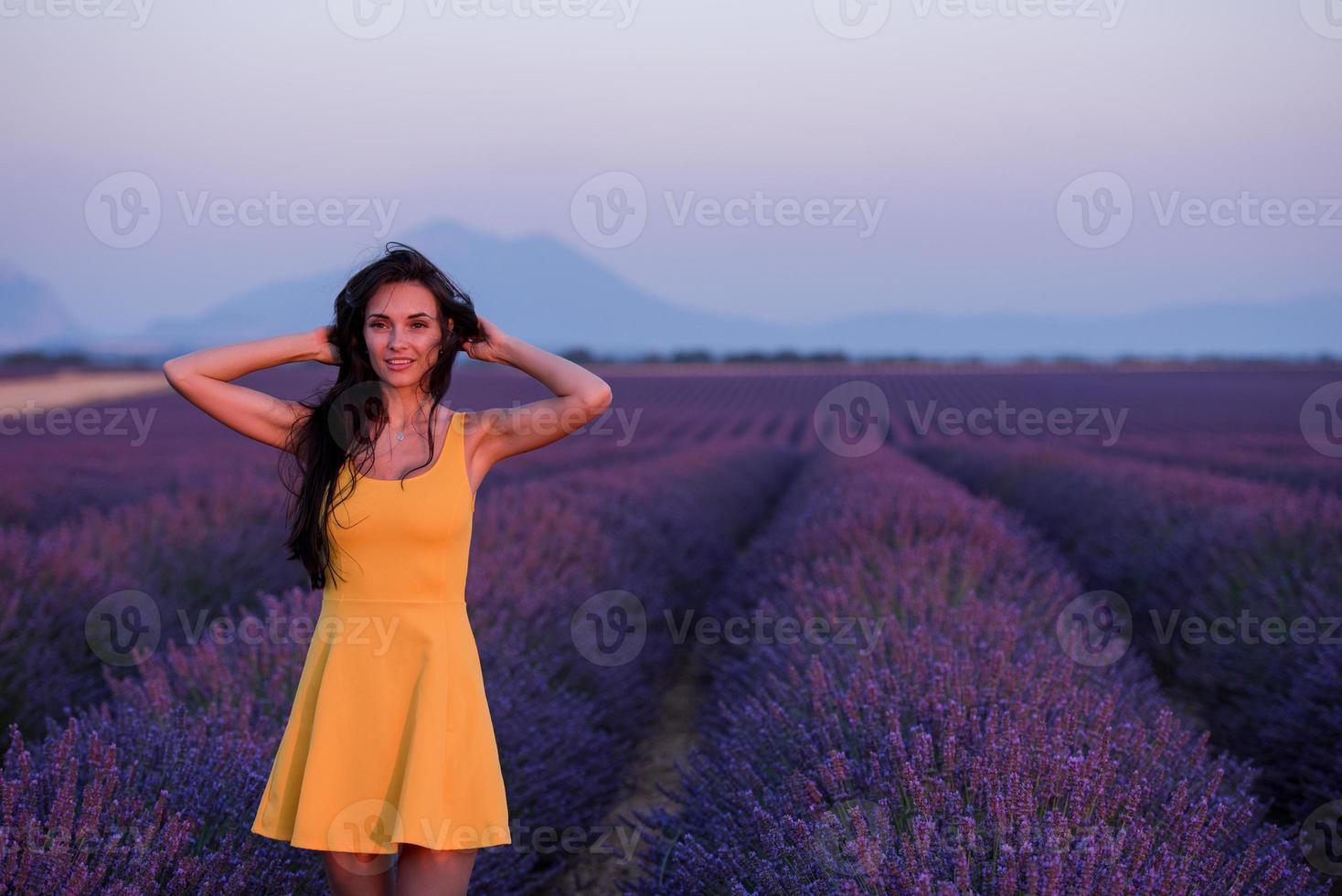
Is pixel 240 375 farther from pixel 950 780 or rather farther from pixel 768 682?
pixel 768 682

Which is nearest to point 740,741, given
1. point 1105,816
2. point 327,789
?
point 1105,816

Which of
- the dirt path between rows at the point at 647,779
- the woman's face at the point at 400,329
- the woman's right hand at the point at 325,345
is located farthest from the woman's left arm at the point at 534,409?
the dirt path between rows at the point at 647,779

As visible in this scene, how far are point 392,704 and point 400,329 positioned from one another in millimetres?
682

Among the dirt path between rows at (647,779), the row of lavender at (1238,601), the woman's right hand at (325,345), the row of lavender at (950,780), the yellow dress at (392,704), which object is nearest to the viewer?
the row of lavender at (950,780)

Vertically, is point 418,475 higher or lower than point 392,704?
higher

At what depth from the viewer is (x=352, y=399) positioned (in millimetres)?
1925

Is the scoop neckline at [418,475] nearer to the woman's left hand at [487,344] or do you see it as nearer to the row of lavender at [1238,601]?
the woman's left hand at [487,344]

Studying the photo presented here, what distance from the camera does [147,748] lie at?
85.6 inches

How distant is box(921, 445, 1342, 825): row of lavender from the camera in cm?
351

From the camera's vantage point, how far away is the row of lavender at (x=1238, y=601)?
351cm

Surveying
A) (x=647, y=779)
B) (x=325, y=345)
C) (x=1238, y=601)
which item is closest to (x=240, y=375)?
(x=325, y=345)

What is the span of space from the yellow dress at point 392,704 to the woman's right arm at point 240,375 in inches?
9.8

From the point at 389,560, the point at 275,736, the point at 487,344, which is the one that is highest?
the point at 487,344

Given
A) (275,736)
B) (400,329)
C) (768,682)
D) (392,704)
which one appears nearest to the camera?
(392,704)
